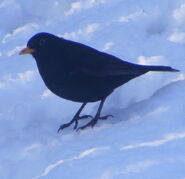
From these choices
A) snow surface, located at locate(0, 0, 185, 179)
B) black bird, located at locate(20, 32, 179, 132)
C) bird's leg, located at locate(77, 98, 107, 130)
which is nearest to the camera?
snow surface, located at locate(0, 0, 185, 179)

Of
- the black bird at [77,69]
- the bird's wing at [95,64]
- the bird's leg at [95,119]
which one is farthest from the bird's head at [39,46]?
the bird's leg at [95,119]

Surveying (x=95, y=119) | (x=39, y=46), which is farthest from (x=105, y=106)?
(x=39, y=46)

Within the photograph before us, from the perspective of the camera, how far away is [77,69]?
5496 millimetres

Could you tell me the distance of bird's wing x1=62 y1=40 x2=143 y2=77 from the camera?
217 inches

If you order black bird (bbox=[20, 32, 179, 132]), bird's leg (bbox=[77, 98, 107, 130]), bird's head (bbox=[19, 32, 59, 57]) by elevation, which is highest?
bird's head (bbox=[19, 32, 59, 57])

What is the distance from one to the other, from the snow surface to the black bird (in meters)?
0.28

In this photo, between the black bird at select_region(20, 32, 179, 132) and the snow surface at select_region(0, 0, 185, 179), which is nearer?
the snow surface at select_region(0, 0, 185, 179)

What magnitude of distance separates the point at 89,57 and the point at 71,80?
0.94ft

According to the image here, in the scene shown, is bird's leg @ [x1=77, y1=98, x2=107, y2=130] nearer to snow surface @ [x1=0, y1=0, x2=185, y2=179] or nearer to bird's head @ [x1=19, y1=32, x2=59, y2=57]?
snow surface @ [x1=0, y1=0, x2=185, y2=179]

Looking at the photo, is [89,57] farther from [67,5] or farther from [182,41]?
[67,5]

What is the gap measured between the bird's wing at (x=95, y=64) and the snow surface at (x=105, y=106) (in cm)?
34

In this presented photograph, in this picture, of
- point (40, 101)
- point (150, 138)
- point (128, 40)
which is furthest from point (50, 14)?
point (150, 138)

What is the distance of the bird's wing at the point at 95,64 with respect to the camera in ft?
18.1

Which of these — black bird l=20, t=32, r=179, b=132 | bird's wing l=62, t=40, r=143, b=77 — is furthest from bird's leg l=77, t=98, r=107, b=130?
bird's wing l=62, t=40, r=143, b=77
